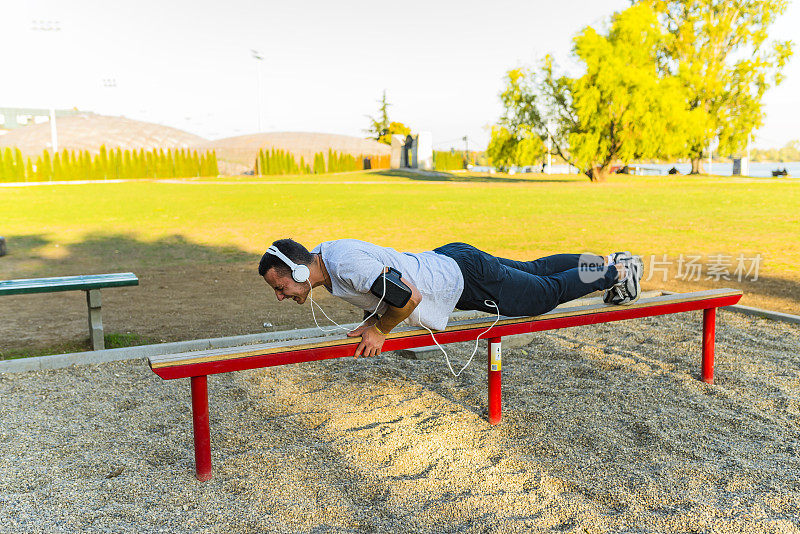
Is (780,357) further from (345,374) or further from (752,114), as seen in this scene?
(752,114)

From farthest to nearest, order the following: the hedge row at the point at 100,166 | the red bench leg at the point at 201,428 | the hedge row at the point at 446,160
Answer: the hedge row at the point at 446,160, the hedge row at the point at 100,166, the red bench leg at the point at 201,428

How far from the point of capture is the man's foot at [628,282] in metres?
4.05

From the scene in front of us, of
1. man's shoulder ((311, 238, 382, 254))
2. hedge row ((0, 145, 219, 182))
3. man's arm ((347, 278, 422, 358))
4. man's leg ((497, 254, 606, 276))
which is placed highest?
hedge row ((0, 145, 219, 182))

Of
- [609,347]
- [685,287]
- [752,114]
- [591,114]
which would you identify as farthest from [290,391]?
[752,114]

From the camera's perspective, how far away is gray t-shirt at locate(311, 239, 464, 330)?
3.03 meters

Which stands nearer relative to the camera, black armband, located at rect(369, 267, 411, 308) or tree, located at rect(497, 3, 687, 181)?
black armband, located at rect(369, 267, 411, 308)

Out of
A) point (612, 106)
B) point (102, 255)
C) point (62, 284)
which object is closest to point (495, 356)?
point (62, 284)

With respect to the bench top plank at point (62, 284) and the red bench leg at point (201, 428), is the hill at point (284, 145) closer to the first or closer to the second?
the bench top plank at point (62, 284)

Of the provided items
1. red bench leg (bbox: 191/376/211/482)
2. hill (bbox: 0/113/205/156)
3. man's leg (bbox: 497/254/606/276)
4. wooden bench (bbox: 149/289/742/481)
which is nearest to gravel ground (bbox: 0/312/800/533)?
red bench leg (bbox: 191/376/211/482)

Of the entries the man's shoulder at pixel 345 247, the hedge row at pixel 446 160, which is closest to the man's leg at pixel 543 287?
the man's shoulder at pixel 345 247

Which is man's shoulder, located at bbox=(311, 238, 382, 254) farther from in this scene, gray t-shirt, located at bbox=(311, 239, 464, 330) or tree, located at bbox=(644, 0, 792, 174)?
tree, located at bbox=(644, 0, 792, 174)

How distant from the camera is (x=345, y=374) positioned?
4.86m

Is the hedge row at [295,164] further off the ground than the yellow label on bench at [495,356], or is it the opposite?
the hedge row at [295,164]

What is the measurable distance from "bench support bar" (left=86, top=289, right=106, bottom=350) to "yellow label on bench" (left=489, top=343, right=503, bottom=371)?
3279mm
